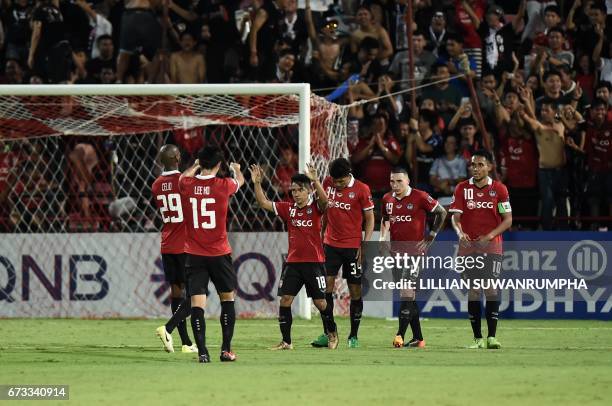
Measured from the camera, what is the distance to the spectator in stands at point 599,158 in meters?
18.1

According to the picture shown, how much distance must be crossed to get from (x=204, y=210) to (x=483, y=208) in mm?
3658

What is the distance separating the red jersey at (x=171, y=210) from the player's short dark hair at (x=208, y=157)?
1.74 meters

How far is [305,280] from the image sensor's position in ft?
44.5

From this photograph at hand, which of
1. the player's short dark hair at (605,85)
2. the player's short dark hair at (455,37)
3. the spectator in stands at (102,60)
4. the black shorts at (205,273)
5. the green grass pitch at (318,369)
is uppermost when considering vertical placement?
the player's short dark hair at (455,37)

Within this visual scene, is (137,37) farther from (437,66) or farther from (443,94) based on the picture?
(443,94)

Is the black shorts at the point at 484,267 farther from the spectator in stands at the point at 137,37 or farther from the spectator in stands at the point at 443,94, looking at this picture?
the spectator in stands at the point at 137,37

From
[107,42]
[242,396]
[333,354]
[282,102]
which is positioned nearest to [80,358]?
[333,354]

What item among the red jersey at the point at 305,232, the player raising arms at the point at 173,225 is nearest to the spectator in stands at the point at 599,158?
the red jersey at the point at 305,232

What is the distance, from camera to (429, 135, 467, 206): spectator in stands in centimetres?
1881

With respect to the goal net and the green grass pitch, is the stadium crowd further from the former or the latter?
the green grass pitch

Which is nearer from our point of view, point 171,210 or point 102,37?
point 171,210

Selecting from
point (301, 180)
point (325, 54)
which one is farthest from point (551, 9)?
point (301, 180)

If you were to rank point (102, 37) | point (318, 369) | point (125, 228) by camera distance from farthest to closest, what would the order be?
point (102, 37)
point (125, 228)
point (318, 369)

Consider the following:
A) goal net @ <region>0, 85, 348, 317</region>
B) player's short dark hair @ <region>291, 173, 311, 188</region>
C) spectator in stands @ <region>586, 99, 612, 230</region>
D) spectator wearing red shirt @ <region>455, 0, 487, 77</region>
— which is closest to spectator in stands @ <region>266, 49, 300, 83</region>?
goal net @ <region>0, 85, 348, 317</region>
